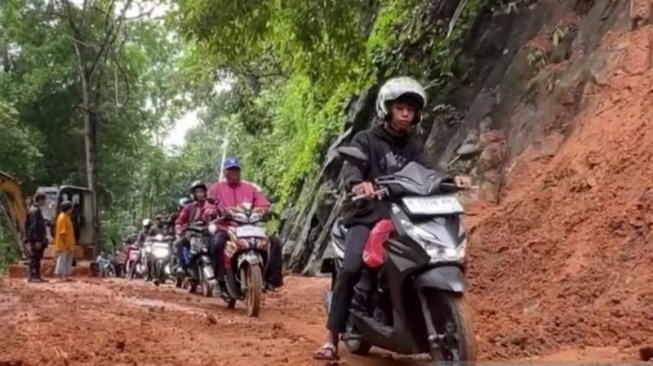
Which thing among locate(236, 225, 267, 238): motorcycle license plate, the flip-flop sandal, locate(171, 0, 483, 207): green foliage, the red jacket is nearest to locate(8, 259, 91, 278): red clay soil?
locate(171, 0, 483, 207): green foliage

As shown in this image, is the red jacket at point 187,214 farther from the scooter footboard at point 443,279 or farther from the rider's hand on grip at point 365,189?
the scooter footboard at point 443,279

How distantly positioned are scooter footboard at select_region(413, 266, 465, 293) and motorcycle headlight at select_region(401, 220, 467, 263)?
0.06 m

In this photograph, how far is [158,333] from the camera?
7926 mm

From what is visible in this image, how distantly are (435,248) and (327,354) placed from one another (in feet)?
4.66

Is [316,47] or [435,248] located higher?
[316,47]

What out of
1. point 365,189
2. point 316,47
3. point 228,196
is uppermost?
point 316,47

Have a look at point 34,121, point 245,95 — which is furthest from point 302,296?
point 34,121

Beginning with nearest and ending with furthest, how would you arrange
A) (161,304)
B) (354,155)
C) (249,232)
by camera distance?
(354,155)
(249,232)
(161,304)

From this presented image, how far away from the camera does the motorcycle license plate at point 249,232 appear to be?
10.2 metres

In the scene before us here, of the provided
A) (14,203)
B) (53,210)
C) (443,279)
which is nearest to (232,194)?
(443,279)

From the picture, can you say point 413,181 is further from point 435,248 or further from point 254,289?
point 254,289

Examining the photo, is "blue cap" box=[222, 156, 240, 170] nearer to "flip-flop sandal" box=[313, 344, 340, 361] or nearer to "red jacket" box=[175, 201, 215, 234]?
"red jacket" box=[175, 201, 215, 234]

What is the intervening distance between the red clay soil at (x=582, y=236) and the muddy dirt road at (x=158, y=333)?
72 centimetres

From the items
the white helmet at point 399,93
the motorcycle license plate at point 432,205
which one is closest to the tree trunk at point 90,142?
the white helmet at point 399,93
